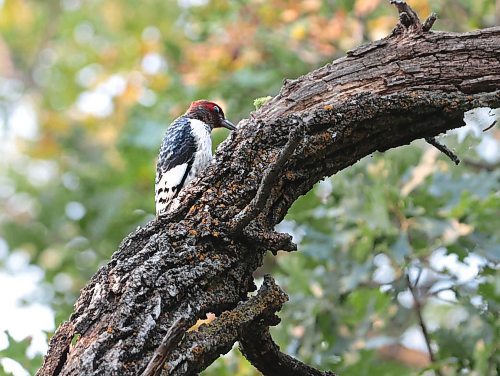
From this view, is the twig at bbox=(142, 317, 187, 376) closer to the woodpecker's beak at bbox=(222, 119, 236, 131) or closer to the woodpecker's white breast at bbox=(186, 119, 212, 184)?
the woodpecker's white breast at bbox=(186, 119, 212, 184)

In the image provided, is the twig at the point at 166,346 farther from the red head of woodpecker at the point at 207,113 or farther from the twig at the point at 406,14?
the red head of woodpecker at the point at 207,113

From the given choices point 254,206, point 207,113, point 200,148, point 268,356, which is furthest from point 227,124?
point 254,206

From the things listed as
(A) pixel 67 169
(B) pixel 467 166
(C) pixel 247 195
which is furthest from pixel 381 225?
(A) pixel 67 169

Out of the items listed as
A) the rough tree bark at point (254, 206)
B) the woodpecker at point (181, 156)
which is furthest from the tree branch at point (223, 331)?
the woodpecker at point (181, 156)

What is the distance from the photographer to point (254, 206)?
92.4 inches

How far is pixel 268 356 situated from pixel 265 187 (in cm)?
65

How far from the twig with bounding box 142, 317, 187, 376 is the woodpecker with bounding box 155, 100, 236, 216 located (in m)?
1.93

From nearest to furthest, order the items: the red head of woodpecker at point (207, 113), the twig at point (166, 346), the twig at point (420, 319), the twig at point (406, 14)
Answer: the twig at point (166, 346) < the twig at point (406, 14) < the twig at point (420, 319) < the red head of woodpecker at point (207, 113)

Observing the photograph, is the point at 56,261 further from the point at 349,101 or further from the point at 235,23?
the point at 349,101

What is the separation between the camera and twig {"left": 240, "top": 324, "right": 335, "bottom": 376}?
2.54 meters

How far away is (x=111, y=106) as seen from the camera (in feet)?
33.8

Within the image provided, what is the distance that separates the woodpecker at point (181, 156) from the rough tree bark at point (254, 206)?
1390mm

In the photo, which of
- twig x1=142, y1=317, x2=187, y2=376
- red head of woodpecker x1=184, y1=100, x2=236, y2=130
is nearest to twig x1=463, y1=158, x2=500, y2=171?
red head of woodpecker x1=184, y1=100, x2=236, y2=130

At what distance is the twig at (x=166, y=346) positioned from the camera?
2088 mm
